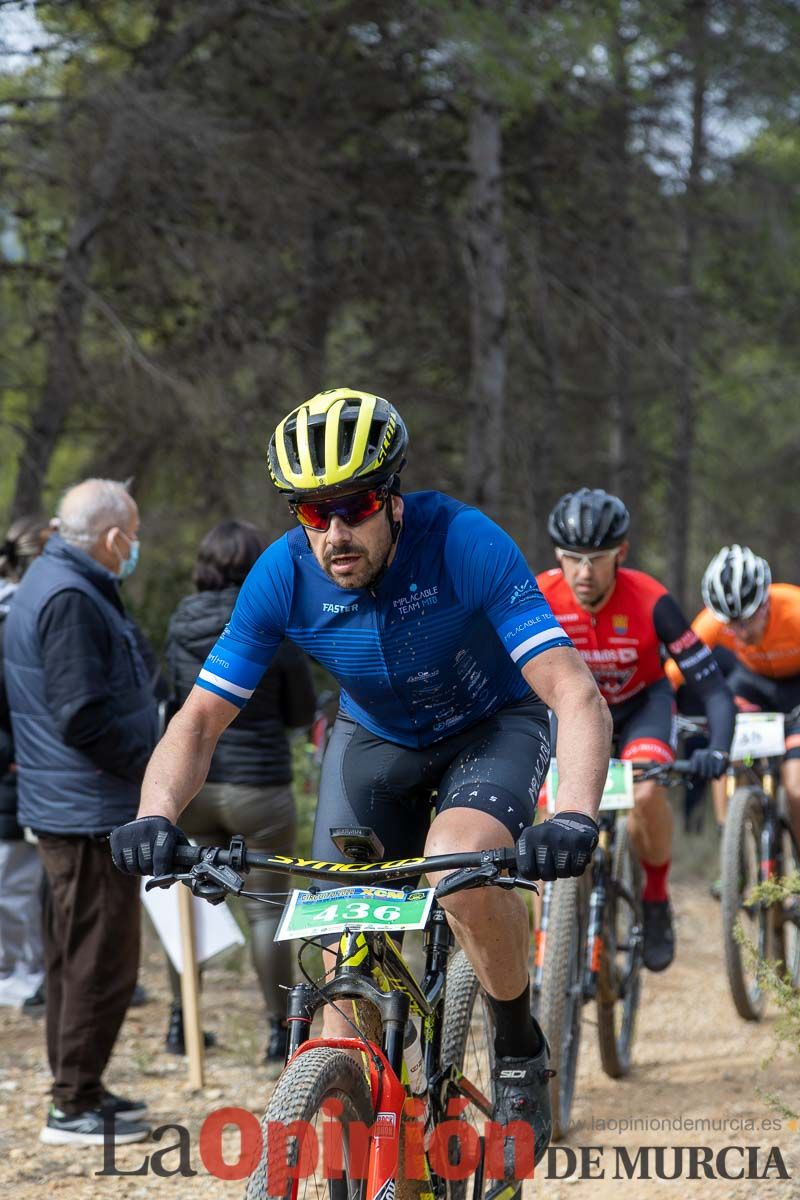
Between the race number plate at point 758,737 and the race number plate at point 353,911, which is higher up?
the race number plate at point 758,737

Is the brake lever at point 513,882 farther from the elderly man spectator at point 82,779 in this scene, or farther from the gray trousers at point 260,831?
the gray trousers at point 260,831

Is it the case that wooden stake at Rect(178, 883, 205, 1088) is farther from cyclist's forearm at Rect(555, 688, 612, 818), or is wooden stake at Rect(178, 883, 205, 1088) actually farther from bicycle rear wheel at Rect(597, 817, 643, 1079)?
cyclist's forearm at Rect(555, 688, 612, 818)

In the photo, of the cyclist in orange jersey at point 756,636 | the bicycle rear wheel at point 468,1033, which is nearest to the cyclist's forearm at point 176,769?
the bicycle rear wheel at point 468,1033

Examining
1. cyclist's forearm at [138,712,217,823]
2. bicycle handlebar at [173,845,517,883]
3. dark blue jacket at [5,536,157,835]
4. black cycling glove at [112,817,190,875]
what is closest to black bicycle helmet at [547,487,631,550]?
dark blue jacket at [5,536,157,835]

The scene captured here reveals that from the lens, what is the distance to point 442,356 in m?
13.0

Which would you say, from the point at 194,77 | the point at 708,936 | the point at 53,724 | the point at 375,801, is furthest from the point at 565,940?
the point at 194,77

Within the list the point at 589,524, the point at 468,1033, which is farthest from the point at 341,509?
the point at 589,524

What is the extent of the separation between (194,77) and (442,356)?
3445 mm

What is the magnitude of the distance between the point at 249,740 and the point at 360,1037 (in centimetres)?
282

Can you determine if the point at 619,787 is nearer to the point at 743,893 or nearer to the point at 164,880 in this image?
the point at 743,893

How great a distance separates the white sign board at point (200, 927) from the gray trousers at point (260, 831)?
163 millimetres

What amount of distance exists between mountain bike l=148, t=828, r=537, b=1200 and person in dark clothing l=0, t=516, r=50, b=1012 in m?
3.72

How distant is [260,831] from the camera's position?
578 centimetres

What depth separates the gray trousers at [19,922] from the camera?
668 cm
